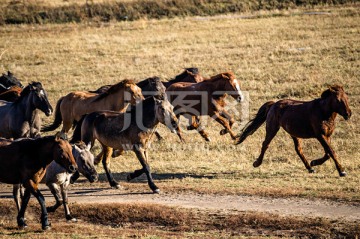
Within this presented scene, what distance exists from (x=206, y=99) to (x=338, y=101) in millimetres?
5637

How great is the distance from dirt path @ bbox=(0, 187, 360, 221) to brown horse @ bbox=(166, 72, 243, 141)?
597 cm

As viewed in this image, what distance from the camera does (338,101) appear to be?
16.6 m

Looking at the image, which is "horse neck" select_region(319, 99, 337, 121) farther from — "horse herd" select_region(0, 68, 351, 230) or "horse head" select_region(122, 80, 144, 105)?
"horse head" select_region(122, 80, 144, 105)

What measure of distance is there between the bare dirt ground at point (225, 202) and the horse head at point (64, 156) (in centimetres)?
251

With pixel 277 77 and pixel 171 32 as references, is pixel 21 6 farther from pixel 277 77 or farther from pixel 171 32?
pixel 277 77

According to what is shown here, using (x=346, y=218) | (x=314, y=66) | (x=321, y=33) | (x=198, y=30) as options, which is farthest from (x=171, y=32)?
(x=346, y=218)

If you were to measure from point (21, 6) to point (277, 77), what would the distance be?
24980mm

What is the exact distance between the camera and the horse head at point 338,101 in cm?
1658

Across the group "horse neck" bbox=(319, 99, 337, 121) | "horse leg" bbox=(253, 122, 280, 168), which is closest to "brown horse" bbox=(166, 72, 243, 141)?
"horse leg" bbox=(253, 122, 280, 168)

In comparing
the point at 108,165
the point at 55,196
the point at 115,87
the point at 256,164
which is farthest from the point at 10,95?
the point at 55,196

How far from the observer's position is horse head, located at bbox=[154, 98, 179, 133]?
50.5 ft

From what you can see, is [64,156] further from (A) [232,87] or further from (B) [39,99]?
(A) [232,87]

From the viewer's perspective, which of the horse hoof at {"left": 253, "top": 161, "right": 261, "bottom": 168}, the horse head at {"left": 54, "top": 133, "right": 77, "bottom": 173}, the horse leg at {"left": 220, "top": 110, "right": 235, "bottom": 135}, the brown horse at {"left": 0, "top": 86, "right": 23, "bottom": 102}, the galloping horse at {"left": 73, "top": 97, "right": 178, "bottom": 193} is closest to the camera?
the horse head at {"left": 54, "top": 133, "right": 77, "bottom": 173}

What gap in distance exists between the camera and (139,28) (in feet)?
140
